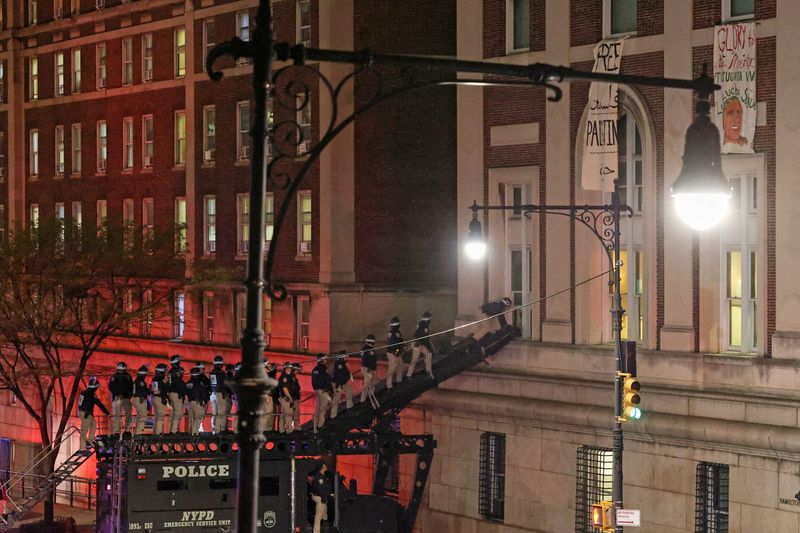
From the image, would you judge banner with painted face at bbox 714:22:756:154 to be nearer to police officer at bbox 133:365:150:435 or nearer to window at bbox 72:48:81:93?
police officer at bbox 133:365:150:435

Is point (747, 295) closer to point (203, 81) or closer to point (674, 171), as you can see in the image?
point (674, 171)

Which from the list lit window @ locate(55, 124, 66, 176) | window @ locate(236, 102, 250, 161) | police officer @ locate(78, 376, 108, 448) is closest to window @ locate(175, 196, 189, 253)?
window @ locate(236, 102, 250, 161)

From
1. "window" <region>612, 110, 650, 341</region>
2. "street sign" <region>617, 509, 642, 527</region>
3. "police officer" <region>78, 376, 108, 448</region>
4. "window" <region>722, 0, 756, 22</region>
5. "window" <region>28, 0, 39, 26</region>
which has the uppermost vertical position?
"window" <region>28, 0, 39, 26</region>

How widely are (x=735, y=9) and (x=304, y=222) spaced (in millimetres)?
18779

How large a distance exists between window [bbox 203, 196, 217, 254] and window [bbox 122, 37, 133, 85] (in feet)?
24.5

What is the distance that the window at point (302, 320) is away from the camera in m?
47.7

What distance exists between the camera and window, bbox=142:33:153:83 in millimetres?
55688

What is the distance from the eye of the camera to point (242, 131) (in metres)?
50.5

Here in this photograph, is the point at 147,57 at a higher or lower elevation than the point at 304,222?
higher

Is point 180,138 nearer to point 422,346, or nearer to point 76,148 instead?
point 76,148

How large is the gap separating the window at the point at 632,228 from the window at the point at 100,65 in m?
28.3

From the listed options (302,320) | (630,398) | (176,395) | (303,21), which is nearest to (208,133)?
(303,21)

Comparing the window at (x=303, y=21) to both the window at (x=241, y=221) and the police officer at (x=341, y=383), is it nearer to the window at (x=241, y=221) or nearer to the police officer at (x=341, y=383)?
the window at (x=241, y=221)

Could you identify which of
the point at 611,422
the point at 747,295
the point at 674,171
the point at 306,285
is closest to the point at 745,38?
the point at 674,171
